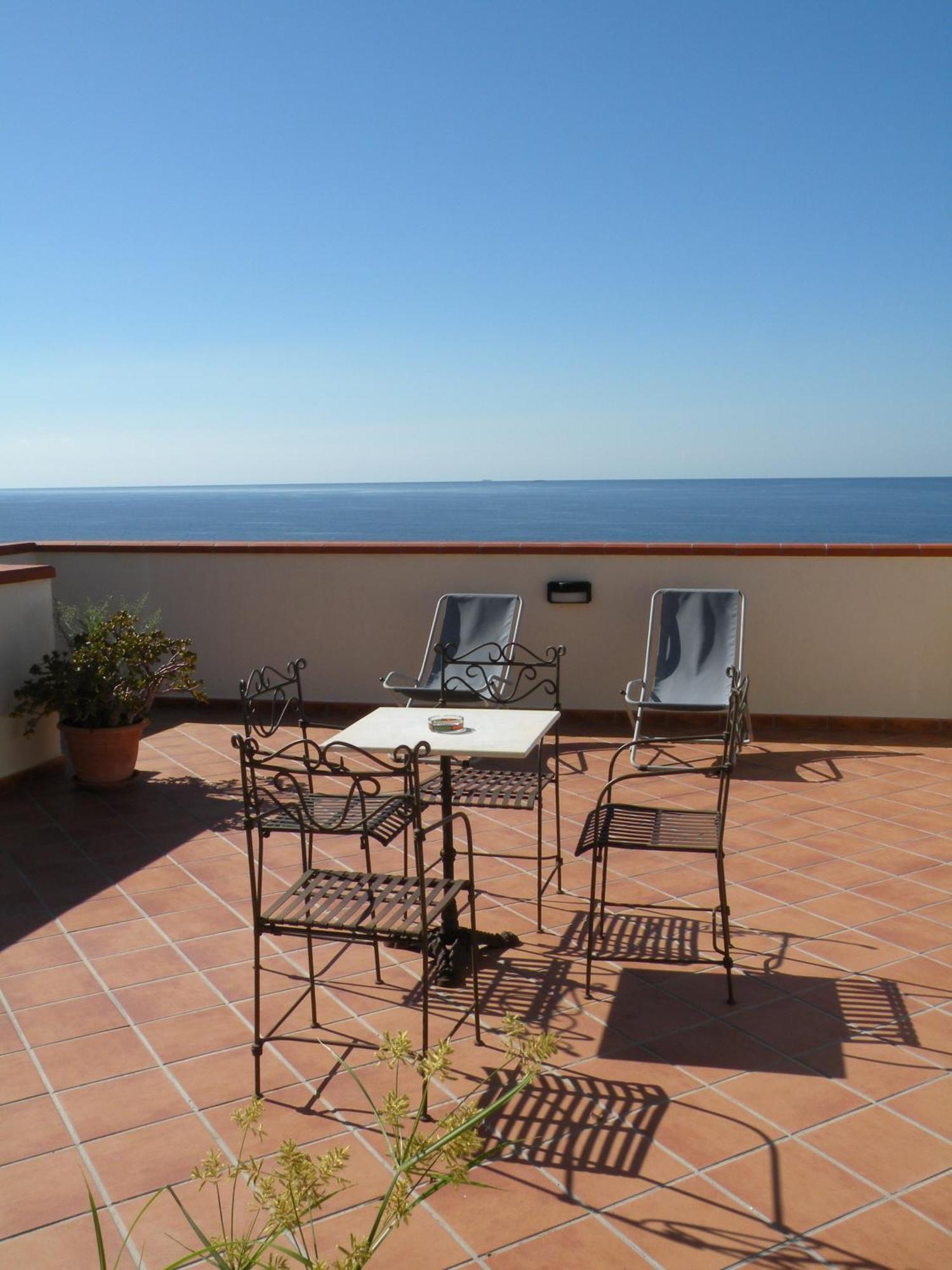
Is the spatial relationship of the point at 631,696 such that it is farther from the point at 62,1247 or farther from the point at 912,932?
the point at 62,1247

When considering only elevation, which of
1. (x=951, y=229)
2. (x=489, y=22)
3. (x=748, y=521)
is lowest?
(x=748, y=521)

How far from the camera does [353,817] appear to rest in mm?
3322

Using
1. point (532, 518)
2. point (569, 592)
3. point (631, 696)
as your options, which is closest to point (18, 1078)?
point (631, 696)

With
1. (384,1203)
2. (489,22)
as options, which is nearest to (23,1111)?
(384,1203)

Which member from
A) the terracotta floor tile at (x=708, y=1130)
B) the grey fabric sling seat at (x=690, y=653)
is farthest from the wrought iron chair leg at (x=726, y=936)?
the grey fabric sling seat at (x=690, y=653)

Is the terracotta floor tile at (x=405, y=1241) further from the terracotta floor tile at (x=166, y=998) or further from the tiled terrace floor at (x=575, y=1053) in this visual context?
the terracotta floor tile at (x=166, y=998)

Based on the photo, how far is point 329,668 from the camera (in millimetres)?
7051

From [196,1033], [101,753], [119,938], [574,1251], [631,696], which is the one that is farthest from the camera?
[631,696]

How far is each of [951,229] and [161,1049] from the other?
39.5 m

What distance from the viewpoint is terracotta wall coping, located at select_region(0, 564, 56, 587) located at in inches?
211

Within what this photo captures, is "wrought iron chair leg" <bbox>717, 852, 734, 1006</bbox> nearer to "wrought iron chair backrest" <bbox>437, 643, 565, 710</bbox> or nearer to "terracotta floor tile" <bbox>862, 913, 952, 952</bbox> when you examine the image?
"terracotta floor tile" <bbox>862, 913, 952, 952</bbox>

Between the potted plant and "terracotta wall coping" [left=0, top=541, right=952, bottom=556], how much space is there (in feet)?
4.93

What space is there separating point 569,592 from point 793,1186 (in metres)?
4.62

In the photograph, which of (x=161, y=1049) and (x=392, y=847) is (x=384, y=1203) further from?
(x=392, y=847)
